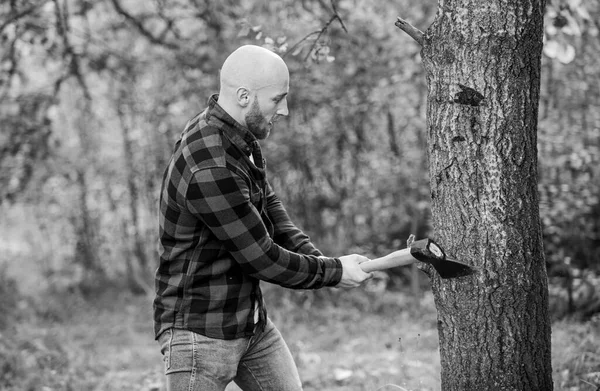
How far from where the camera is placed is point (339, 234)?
855 centimetres

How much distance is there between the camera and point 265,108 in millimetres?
2312

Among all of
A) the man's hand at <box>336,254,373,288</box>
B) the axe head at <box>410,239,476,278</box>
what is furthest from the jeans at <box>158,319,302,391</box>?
the axe head at <box>410,239,476,278</box>

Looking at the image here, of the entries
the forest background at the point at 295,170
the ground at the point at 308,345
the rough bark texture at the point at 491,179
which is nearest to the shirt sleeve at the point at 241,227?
the rough bark texture at the point at 491,179

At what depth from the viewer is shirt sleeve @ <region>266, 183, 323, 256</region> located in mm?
2725

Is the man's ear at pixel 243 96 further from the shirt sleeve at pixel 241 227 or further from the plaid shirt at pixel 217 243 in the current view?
the shirt sleeve at pixel 241 227

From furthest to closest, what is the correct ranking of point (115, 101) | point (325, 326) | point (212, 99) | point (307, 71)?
point (115, 101), point (307, 71), point (325, 326), point (212, 99)

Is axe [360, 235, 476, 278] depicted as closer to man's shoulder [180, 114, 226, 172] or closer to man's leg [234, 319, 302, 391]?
man's leg [234, 319, 302, 391]

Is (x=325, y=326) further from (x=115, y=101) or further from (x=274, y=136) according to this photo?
(x=115, y=101)

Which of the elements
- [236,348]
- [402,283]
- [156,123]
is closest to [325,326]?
[402,283]

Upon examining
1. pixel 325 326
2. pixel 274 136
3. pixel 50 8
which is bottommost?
pixel 325 326

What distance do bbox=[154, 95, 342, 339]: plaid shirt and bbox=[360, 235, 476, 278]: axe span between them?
0.18 meters

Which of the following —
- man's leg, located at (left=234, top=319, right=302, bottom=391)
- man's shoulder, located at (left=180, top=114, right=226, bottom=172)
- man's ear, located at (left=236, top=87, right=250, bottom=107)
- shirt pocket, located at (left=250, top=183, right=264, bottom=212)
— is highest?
man's ear, located at (left=236, top=87, right=250, bottom=107)

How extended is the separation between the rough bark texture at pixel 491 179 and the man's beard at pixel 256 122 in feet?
2.26

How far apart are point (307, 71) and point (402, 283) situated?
3.10 metres
